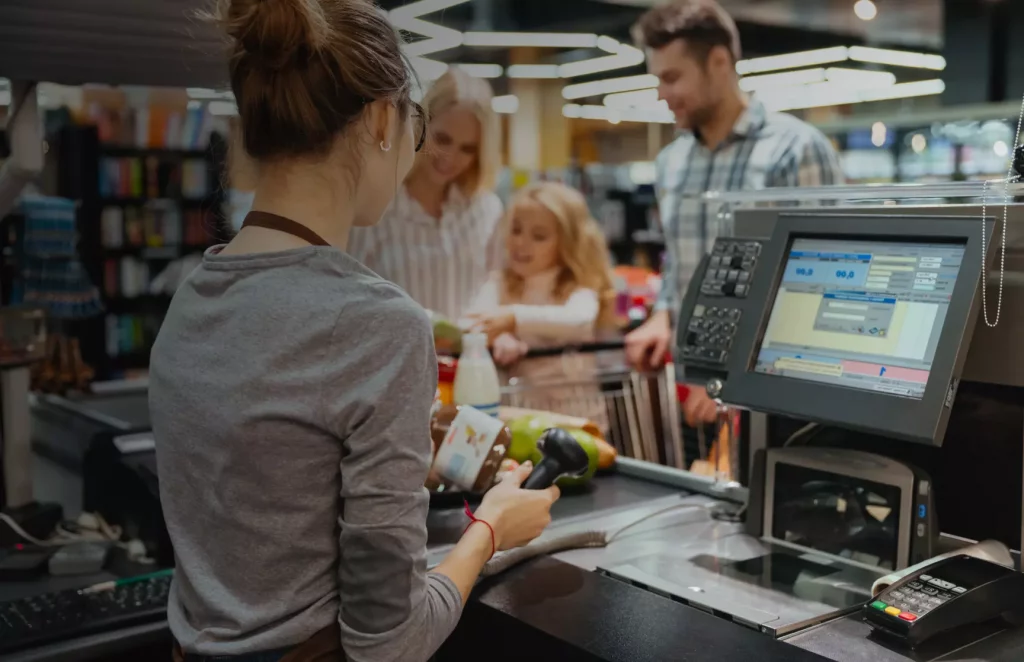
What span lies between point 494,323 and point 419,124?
1.92m

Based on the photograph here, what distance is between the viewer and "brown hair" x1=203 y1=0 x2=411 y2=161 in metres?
0.99

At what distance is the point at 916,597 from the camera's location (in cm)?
110

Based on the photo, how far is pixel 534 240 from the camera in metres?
3.71

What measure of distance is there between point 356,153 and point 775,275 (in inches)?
27.1

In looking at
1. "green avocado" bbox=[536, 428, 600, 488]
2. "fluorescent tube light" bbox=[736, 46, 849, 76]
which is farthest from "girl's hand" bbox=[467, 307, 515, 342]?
"fluorescent tube light" bbox=[736, 46, 849, 76]

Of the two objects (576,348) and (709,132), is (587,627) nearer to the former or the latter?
(576,348)

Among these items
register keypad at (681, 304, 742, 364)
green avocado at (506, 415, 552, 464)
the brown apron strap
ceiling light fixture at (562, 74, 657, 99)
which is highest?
ceiling light fixture at (562, 74, 657, 99)

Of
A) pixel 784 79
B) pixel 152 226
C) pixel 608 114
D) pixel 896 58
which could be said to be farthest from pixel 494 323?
pixel 608 114

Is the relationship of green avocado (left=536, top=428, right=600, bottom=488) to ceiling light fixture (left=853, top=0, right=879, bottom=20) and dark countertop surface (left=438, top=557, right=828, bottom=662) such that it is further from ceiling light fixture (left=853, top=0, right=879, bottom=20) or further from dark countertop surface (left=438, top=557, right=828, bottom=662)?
ceiling light fixture (left=853, top=0, right=879, bottom=20)

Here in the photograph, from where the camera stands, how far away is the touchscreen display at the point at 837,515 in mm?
1324

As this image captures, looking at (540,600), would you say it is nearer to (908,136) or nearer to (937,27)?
(908,136)

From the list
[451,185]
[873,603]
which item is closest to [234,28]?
[873,603]

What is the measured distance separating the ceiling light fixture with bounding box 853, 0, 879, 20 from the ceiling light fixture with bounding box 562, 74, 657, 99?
2.12 meters

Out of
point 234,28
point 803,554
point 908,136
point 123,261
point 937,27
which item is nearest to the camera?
point 234,28
